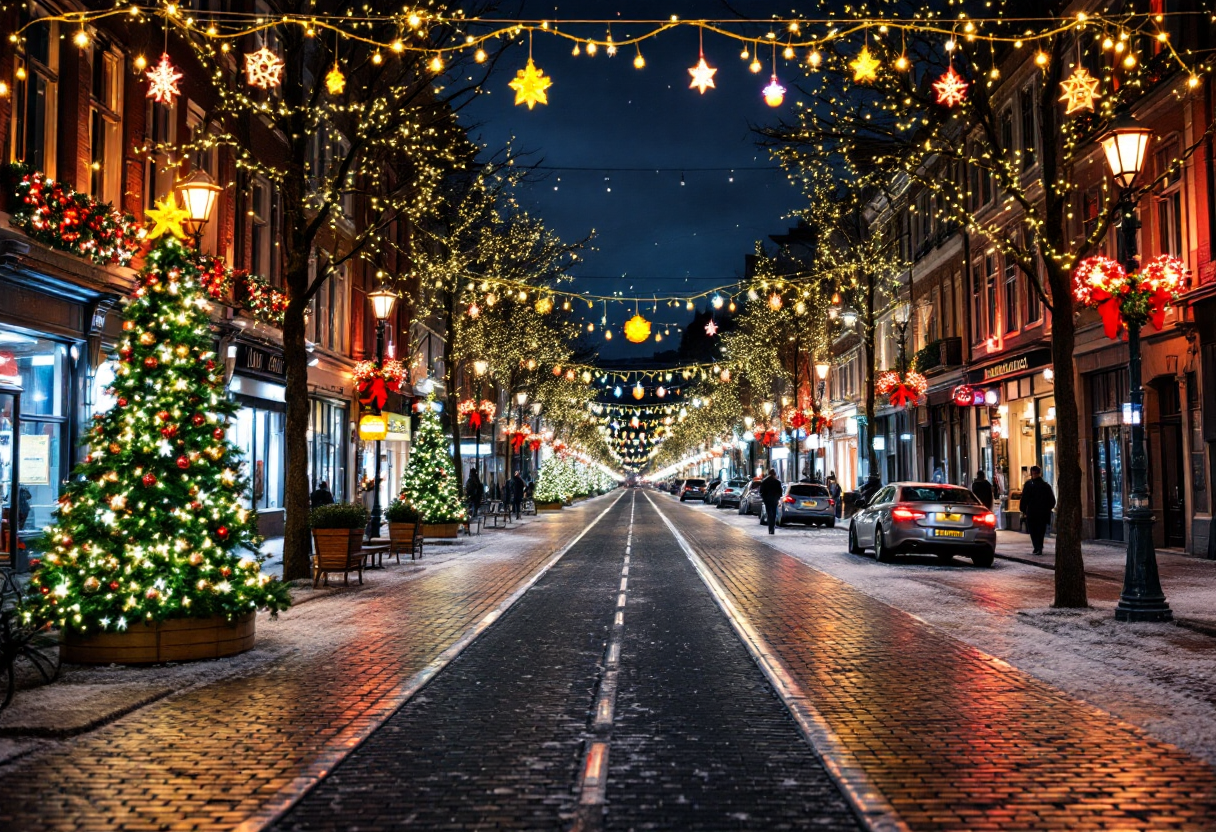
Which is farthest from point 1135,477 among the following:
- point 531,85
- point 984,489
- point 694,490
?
point 694,490

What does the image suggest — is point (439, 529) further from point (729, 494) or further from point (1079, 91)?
point (729, 494)

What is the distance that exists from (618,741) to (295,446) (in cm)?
1268

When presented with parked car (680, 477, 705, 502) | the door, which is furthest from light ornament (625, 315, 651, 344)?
parked car (680, 477, 705, 502)

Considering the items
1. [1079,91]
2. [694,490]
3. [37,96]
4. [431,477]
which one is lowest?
[694,490]

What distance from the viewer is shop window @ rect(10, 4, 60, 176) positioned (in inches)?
713

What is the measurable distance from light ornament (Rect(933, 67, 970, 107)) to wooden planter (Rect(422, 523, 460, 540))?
66.6ft

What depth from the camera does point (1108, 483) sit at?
94.7 ft

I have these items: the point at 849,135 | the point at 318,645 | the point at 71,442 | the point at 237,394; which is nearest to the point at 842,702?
the point at 318,645

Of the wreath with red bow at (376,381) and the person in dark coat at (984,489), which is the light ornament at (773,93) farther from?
the person in dark coat at (984,489)

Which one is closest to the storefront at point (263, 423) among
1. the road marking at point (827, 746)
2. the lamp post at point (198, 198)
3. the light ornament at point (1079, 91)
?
the lamp post at point (198, 198)

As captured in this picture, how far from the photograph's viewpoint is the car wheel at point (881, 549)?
24.1m

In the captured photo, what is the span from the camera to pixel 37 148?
18.7 metres

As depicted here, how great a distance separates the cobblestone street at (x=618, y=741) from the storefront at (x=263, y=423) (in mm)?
15901

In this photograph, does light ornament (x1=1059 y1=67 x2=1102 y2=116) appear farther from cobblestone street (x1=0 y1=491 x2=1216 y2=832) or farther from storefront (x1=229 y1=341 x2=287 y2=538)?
storefront (x1=229 y1=341 x2=287 y2=538)
